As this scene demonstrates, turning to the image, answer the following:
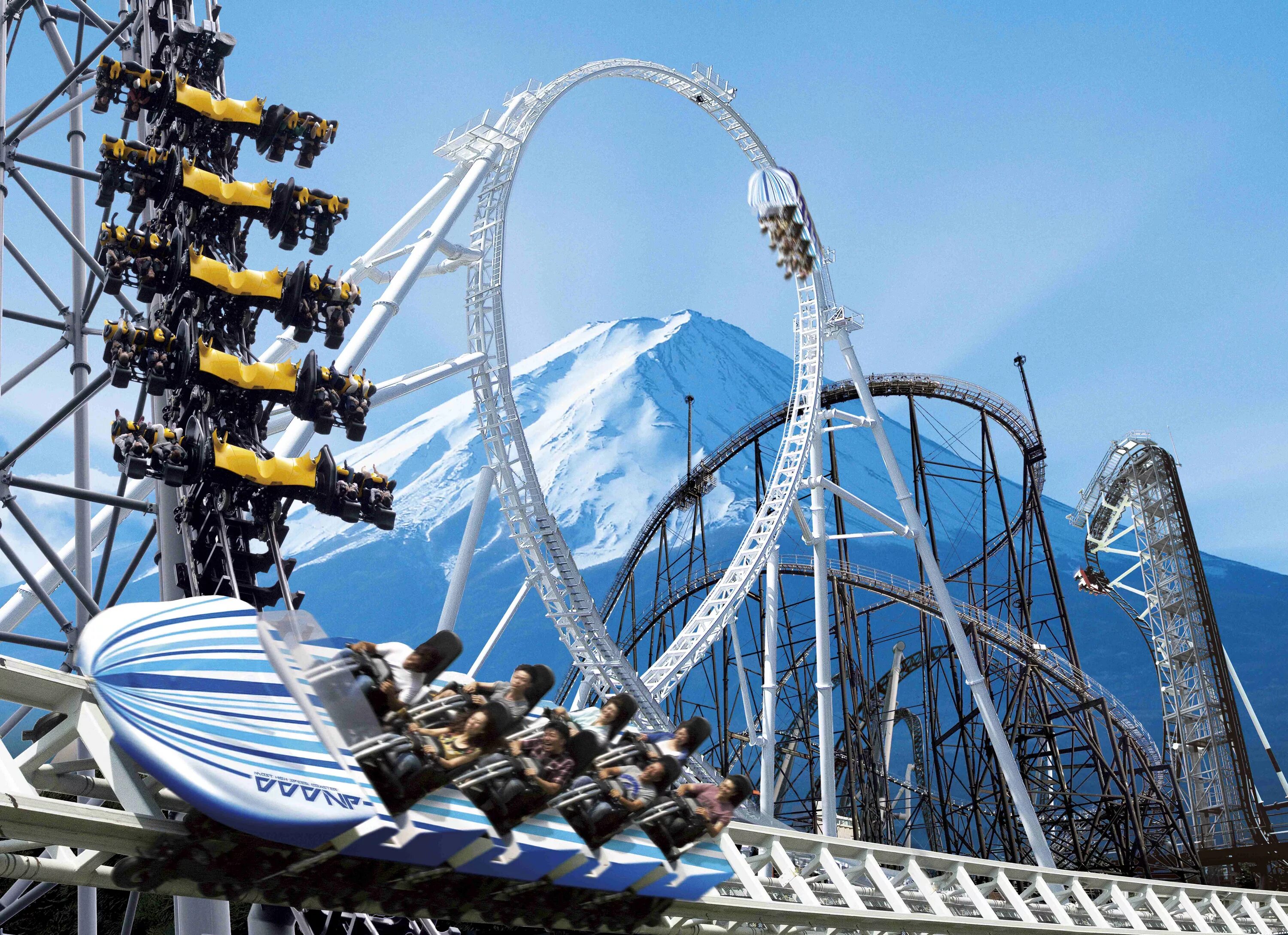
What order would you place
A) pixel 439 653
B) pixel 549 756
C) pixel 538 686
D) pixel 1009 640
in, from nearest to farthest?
pixel 439 653 < pixel 538 686 < pixel 549 756 < pixel 1009 640

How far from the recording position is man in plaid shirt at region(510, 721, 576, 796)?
16.7 feet

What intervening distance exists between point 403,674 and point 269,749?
92 centimetres

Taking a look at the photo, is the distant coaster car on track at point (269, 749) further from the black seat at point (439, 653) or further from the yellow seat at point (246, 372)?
the yellow seat at point (246, 372)

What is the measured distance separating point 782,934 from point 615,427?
10035 cm

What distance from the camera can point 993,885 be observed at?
27.2 ft

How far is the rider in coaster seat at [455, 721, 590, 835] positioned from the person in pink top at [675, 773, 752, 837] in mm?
936

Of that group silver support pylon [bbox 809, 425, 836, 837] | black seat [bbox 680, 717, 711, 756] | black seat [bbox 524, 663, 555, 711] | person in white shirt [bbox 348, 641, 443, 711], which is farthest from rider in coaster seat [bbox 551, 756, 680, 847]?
silver support pylon [bbox 809, 425, 836, 837]

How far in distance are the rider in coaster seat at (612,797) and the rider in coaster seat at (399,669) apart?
2.86ft

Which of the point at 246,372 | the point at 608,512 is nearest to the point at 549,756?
the point at 246,372

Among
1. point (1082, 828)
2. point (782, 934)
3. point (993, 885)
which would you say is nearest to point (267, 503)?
point (782, 934)

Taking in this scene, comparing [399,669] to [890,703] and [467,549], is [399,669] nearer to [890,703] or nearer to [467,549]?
[467,549]

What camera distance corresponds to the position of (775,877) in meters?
8.20

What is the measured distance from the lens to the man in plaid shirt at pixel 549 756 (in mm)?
5082

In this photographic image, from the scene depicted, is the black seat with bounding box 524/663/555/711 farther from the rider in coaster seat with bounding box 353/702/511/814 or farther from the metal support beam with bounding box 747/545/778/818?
the metal support beam with bounding box 747/545/778/818
